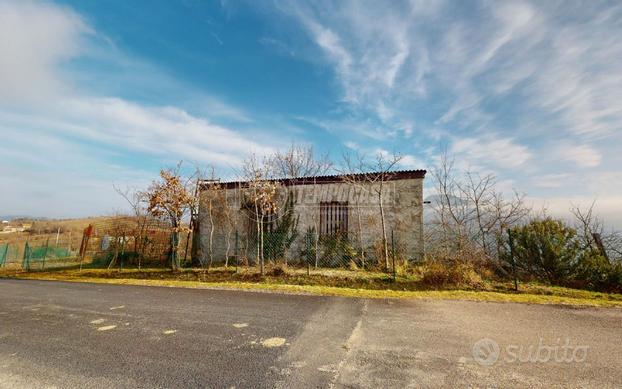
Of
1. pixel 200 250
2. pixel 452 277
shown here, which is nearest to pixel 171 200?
pixel 200 250

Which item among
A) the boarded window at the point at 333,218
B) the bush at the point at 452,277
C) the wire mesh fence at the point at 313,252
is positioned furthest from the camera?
the boarded window at the point at 333,218

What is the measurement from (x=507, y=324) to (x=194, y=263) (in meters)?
13.2

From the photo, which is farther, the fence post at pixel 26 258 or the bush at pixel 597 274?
the fence post at pixel 26 258

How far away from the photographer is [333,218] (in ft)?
43.7

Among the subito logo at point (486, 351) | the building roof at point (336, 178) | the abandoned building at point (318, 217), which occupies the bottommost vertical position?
the subito logo at point (486, 351)

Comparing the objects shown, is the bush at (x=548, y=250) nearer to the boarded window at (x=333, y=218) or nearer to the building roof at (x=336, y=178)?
the building roof at (x=336, y=178)

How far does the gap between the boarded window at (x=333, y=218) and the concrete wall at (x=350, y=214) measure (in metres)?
0.19

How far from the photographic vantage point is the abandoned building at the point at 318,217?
39.6 ft

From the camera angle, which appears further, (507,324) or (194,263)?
(194,263)

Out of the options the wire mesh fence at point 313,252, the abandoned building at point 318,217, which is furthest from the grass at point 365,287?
the abandoned building at point 318,217

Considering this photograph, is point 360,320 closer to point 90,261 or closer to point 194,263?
point 194,263

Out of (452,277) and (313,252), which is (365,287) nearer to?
(452,277)

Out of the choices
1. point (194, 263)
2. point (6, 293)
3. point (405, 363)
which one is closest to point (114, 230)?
point (194, 263)

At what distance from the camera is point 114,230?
15836 millimetres
